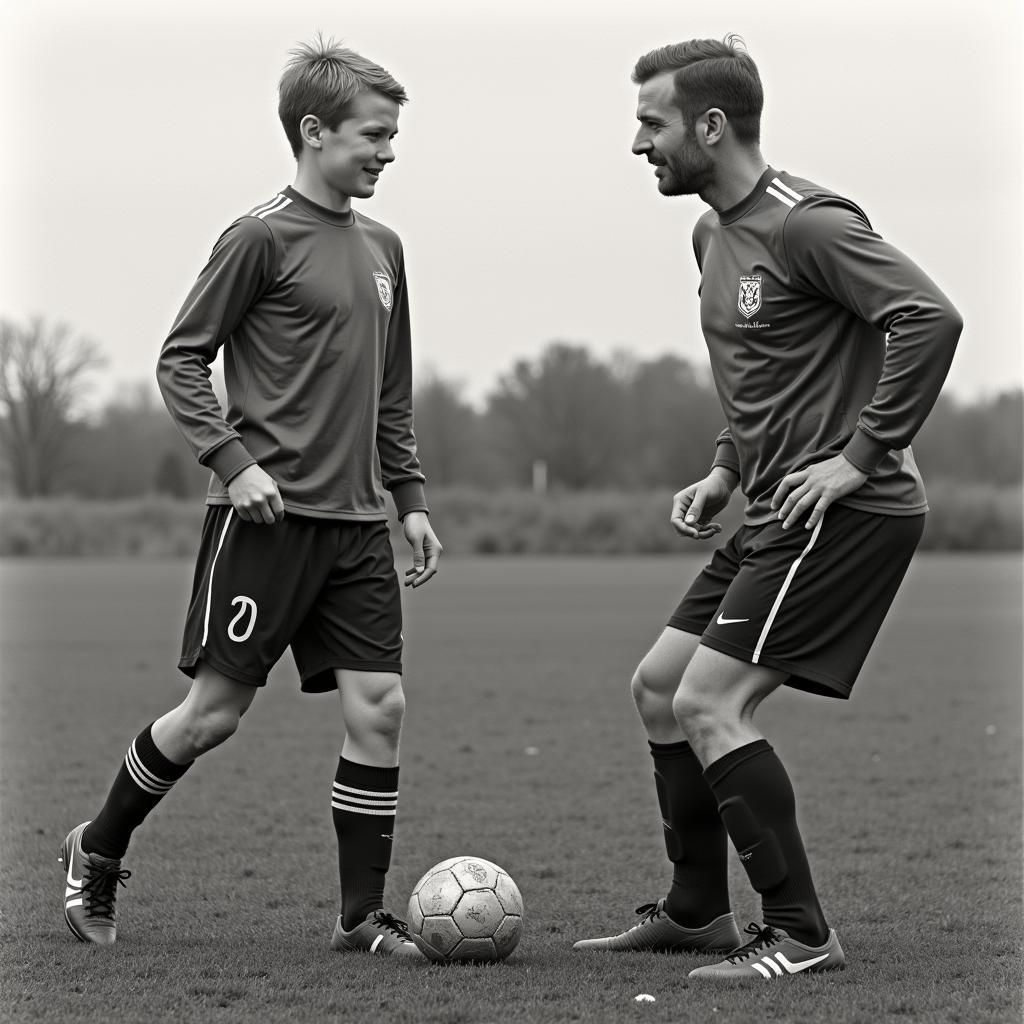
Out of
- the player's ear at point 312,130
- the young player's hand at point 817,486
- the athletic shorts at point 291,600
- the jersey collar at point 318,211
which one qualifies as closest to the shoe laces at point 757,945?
the young player's hand at point 817,486

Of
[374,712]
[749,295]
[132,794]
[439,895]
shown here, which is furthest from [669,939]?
[749,295]

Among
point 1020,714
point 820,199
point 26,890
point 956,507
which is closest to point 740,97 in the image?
point 820,199

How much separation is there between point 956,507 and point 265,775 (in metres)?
45.5

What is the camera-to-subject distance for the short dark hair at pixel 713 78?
4.40 m

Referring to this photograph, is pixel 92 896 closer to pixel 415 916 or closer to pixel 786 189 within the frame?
pixel 415 916

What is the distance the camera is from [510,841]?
667 cm

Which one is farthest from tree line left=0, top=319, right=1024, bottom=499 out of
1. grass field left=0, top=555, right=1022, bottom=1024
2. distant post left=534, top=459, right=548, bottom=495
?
grass field left=0, top=555, right=1022, bottom=1024

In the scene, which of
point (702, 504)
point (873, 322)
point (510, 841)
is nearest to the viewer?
point (873, 322)

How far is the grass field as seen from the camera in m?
4.13

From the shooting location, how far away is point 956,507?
5131 cm

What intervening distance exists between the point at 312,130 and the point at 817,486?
6.23 feet

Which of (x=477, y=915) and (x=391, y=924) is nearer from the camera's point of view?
(x=477, y=915)

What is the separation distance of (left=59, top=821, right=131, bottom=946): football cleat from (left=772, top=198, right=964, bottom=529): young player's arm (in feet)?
7.66

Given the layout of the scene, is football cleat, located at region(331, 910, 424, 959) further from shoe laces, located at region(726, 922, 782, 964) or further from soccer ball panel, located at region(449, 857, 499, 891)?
shoe laces, located at region(726, 922, 782, 964)
